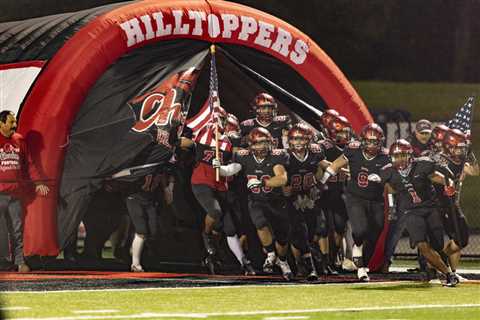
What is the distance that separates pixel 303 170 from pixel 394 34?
820 inches

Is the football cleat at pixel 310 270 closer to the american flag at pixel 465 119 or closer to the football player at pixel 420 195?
the football player at pixel 420 195

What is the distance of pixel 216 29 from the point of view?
1441 centimetres

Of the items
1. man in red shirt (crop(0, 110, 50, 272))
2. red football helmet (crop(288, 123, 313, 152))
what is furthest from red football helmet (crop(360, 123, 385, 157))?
man in red shirt (crop(0, 110, 50, 272))

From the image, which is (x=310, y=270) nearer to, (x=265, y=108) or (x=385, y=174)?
(x=385, y=174)

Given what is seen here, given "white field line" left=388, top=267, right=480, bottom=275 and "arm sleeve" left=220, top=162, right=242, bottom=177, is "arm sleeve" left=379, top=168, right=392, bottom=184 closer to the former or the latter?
"arm sleeve" left=220, top=162, right=242, bottom=177

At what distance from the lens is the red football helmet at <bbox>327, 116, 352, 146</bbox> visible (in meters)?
14.1

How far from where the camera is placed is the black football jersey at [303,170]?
1341 cm

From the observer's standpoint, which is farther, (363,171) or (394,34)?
(394,34)

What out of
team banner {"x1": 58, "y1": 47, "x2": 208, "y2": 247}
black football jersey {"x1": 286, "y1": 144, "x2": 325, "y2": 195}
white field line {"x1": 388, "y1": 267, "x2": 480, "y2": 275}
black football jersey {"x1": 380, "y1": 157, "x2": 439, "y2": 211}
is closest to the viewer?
black football jersey {"x1": 380, "y1": 157, "x2": 439, "y2": 211}

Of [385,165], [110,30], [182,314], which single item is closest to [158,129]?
[110,30]

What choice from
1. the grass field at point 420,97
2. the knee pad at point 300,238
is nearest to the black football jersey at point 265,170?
the knee pad at point 300,238

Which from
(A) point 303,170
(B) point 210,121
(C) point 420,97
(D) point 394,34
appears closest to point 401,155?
(A) point 303,170

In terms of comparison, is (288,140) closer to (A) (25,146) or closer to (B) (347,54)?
(A) (25,146)

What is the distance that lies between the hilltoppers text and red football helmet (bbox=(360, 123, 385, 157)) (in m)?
1.67
